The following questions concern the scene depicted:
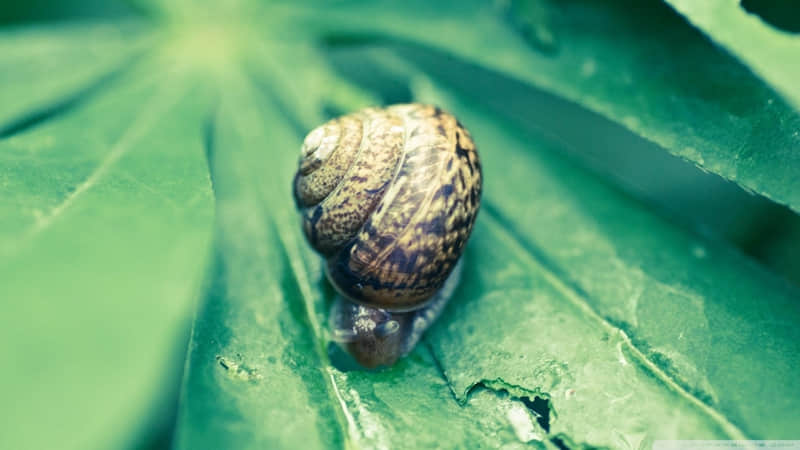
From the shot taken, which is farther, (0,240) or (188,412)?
(188,412)

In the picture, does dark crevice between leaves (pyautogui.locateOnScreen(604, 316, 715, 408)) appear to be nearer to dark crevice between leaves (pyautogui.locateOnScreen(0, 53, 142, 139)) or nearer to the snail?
the snail

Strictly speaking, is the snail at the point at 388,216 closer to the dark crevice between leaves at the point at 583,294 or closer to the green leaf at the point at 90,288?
the dark crevice between leaves at the point at 583,294

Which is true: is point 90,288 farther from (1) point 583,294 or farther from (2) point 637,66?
(2) point 637,66

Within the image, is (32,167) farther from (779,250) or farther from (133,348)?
(779,250)

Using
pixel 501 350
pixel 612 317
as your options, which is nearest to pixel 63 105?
pixel 501 350

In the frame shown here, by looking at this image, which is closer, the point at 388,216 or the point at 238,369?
the point at 238,369

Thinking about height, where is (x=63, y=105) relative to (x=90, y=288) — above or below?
below

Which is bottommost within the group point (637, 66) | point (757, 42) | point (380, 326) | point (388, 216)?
point (380, 326)

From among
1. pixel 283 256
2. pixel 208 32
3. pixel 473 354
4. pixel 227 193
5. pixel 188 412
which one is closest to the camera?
pixel 188 412

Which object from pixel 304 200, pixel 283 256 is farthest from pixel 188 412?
pixel 304 200
